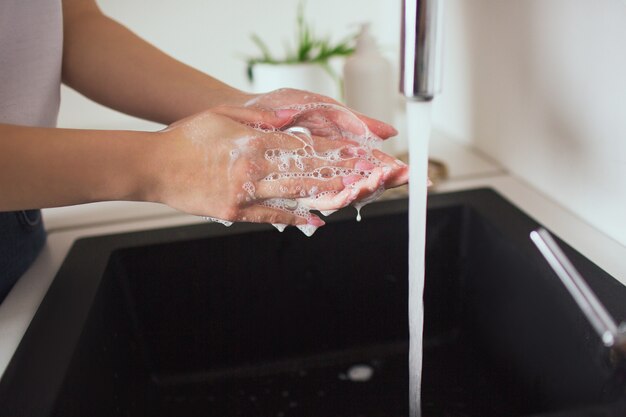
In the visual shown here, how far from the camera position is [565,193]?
0.82m

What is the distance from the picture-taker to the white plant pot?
3.56 feet

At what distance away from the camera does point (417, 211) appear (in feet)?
1.96

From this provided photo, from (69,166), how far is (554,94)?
2.03ft

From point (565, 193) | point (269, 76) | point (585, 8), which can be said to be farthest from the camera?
point (269, 76)

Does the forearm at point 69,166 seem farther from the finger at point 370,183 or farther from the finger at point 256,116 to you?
the finger at point 370,183

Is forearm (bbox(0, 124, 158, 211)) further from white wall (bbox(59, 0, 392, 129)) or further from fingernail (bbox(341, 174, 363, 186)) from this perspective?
white wall (bbox(59, 0, 392, 129))

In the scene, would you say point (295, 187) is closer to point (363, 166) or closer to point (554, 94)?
point (363, 166)

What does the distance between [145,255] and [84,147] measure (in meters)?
0.29

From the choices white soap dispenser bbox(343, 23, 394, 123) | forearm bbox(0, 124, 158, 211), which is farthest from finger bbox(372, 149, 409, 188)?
white soap dispenser bbox(343, 23, 394, 123)

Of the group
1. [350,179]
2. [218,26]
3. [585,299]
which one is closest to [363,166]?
[350,179]

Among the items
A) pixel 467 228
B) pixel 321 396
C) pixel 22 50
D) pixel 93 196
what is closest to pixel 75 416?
pixel 93 196

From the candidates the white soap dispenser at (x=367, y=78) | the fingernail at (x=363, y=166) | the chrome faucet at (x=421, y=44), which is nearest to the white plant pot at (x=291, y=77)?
the white soap dispenser at (x=367, y=78)

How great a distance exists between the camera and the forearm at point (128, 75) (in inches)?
30.8

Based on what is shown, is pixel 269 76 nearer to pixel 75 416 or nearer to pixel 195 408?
pixel 195 408
